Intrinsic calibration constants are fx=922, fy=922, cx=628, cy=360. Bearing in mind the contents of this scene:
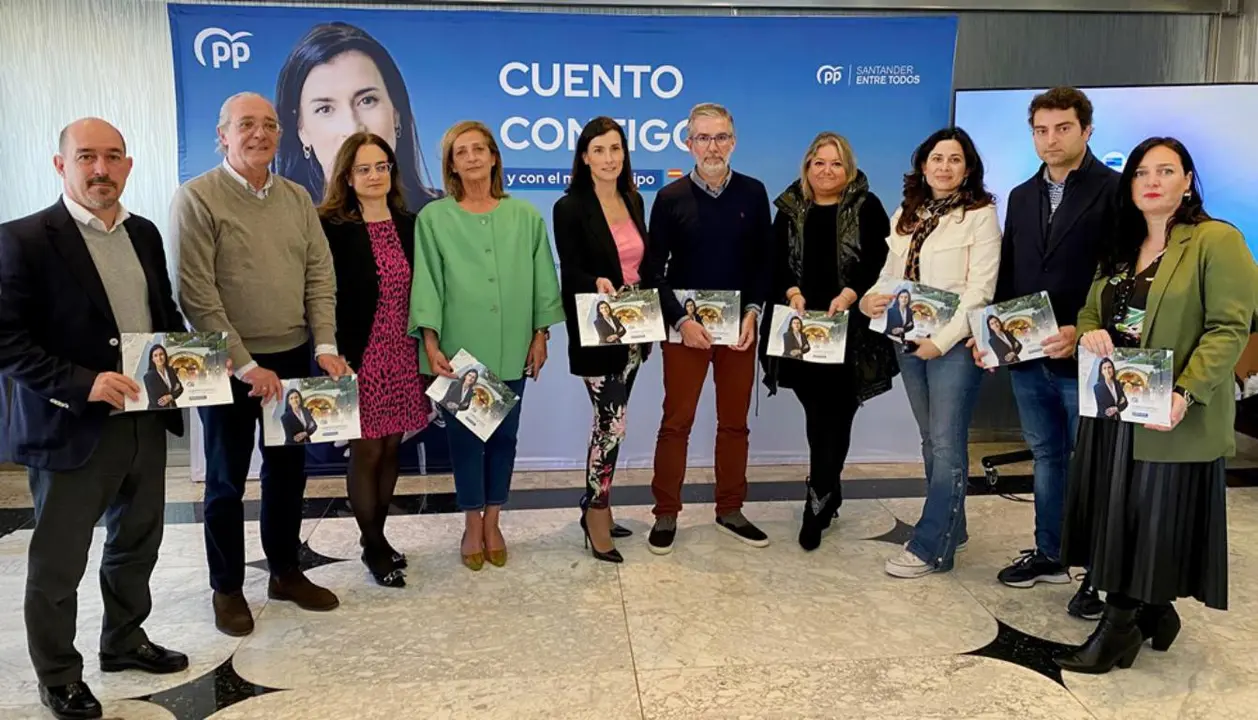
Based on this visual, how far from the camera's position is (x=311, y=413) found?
279 centimetres

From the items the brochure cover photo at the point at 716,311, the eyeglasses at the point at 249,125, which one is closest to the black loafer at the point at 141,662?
the eyeglasses at the point at 249,125

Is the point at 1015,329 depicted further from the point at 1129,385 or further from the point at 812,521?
the point at 812,521

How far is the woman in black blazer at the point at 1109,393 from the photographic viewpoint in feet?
8.00

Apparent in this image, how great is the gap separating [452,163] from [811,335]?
1371 mm

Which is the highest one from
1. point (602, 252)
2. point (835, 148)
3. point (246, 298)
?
point (835, 148)

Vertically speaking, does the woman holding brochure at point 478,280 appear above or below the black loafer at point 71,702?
above

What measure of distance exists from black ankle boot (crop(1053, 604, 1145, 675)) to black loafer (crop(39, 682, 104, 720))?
2.66m

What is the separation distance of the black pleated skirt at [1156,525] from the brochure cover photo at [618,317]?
4.59ft

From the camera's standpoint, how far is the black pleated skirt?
246cm

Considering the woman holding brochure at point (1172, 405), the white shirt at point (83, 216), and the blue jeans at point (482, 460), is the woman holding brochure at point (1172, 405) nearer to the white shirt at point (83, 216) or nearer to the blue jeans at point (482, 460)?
the blue jeans at point (482, 460)

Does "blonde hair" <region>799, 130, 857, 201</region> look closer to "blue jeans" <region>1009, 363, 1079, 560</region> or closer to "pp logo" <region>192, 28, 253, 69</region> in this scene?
"blue jeans" <region>1009, 363, 1079, 560</region>

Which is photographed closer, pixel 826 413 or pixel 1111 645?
pixel 1111 645

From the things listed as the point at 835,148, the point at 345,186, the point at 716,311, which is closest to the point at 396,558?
the point at 345,186

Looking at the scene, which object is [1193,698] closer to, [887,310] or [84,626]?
[887,310]
